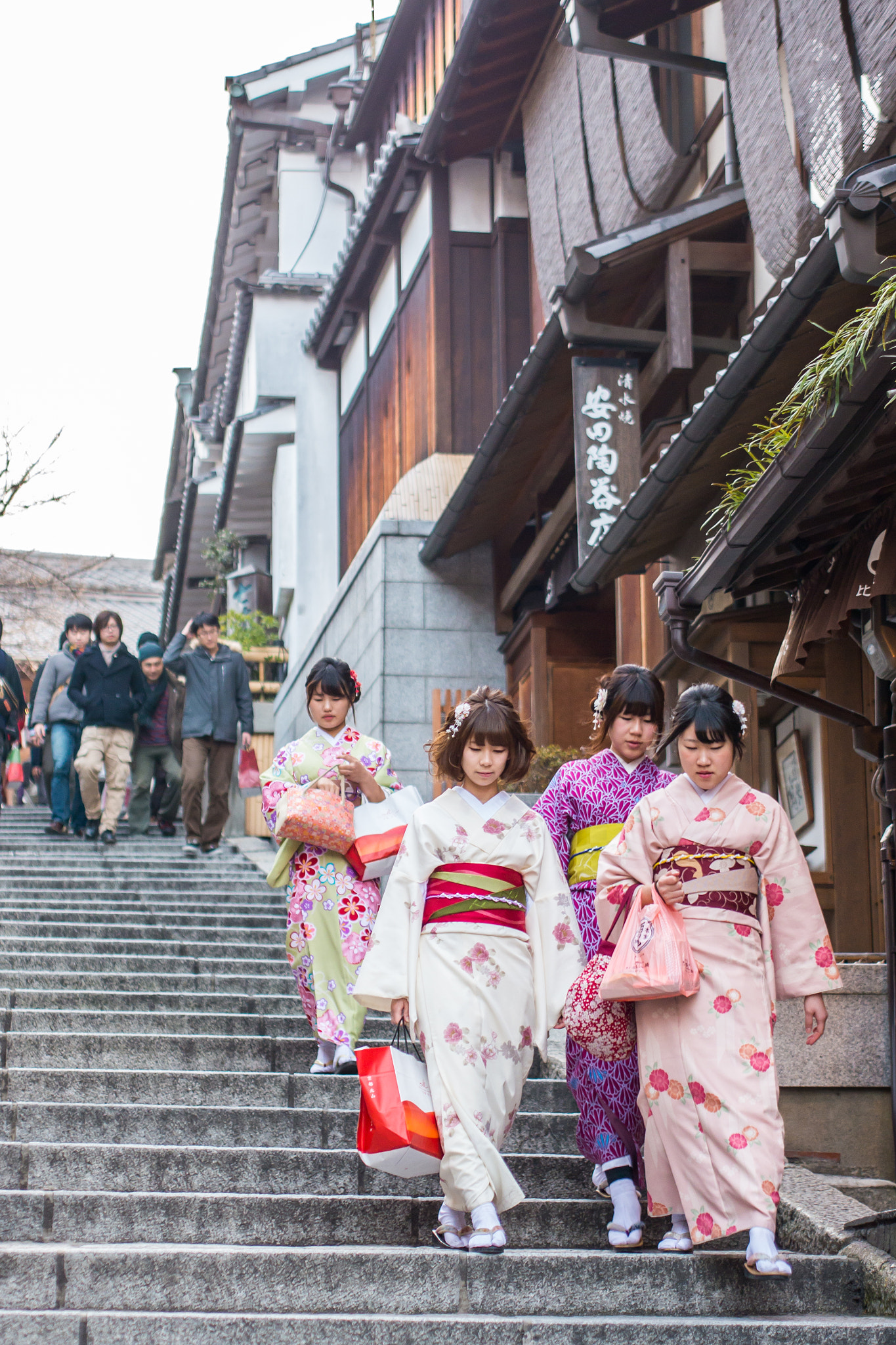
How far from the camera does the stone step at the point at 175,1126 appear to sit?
5.45m

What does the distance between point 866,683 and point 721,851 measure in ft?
11.8

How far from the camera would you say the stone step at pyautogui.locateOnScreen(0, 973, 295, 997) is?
754 centimetres

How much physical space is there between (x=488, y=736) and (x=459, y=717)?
0.14 m

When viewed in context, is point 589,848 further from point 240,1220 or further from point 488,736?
point 240,1220

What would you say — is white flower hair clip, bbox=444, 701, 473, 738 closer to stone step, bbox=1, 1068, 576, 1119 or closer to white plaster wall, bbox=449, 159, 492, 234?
stone step, bbox=1, 1068, 576, 1119

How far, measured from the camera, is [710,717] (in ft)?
15.6

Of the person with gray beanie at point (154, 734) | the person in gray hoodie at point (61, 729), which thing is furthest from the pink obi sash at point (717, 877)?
the person in gray hoodie at point (61, 729)

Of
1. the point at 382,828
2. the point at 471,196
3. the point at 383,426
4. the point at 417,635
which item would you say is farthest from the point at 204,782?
the point at 471,196

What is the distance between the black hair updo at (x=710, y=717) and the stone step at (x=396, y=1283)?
1.57 meters

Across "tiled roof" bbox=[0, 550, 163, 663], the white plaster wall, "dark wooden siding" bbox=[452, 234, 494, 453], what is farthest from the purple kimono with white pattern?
"tiled roof" bbox=[0, 550, 163, 663]

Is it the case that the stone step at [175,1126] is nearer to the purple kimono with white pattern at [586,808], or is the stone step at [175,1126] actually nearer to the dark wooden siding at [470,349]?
the purple kimono with white pattern at [586,808]

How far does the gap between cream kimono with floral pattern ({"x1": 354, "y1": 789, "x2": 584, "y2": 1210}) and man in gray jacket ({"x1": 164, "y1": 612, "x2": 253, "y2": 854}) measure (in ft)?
23.4

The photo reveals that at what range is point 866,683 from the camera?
313 inches

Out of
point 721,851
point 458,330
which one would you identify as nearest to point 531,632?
point 458,330
